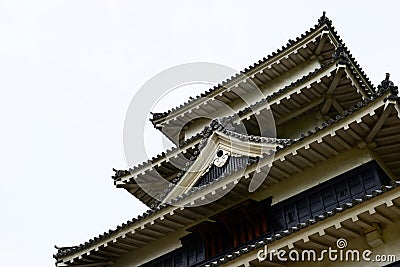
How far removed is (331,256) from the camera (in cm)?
1028

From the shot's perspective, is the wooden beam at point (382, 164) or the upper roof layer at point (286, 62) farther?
the upper roof layer at point (286, 62)

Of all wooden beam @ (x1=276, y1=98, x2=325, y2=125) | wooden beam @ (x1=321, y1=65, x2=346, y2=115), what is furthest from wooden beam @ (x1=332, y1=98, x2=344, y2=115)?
wooden beam @ (x1=276, y1=98, x2=325, y2=125)

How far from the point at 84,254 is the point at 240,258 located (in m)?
6.56

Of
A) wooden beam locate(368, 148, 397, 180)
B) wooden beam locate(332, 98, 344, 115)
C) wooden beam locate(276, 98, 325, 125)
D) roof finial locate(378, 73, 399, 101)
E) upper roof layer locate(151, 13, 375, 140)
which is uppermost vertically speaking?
upper roof layer locate(151, 13, 375, 140)

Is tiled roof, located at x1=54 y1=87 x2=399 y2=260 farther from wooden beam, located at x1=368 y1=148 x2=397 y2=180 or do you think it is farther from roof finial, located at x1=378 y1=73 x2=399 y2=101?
wooden beam, located at x1=368 y1=148 x2=397 y2=180

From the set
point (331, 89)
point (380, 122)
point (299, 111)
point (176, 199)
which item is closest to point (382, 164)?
point (380, 122)

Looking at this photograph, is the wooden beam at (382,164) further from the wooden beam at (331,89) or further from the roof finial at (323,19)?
the roof finial at (323,19)

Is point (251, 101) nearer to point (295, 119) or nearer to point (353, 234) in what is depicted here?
point (295, 119)

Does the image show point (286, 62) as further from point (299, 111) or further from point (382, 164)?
point (382, 164)

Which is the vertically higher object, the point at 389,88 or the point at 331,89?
the point at 331,89

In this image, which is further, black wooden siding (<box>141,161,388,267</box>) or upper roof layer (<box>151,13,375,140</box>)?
upper roof layer (<box>151,13,375,140</box>)

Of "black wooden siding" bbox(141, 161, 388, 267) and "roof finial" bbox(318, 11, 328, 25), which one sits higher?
"roof finial" bbox(318, 11, 328, 25)

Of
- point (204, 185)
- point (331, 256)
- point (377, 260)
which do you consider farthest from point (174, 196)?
point (377, 260)

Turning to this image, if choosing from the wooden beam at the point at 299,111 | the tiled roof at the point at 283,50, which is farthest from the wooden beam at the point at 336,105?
the tiled roof at the point at 283,50
